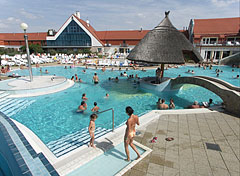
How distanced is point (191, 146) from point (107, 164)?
3.14 metres

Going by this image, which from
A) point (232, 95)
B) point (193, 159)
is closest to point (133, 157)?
point (193, 159)

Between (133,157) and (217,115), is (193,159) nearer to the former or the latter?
(133,157)

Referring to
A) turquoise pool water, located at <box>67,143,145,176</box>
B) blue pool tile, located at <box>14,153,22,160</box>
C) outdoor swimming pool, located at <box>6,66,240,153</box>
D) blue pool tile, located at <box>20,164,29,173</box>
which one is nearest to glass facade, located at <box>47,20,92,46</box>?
outdoor swimming pool, located at <box>6,66,240,153</box>

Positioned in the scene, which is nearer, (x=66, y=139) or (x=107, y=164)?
(x=107, y=164)

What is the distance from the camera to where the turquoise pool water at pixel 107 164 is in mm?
4281

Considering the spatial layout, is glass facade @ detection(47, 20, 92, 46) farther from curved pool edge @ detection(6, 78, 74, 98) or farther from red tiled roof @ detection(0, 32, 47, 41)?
curved pool edge @ detection(6, 78, 74, 98)

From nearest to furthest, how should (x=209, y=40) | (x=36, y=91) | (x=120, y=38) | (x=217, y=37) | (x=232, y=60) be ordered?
(x=36, y=91), (x=232, y=60), (x=217, y=37), (x=209, y=40), (x=120, y=38)

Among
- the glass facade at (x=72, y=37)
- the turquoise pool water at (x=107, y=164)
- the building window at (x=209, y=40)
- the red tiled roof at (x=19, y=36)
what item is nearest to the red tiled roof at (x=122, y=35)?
the glass facade at (x=72, y=37)

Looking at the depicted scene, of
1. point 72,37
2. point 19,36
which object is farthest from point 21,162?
point 19,36

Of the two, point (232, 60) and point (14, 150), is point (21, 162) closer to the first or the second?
point (14, 150)

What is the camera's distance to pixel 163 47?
43.4 feet

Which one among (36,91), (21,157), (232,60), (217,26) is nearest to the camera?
(21,157)

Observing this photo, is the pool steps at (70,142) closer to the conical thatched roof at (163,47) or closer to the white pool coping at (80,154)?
the white pool coping at (80,154)

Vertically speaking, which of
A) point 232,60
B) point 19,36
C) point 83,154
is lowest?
point 83,154
